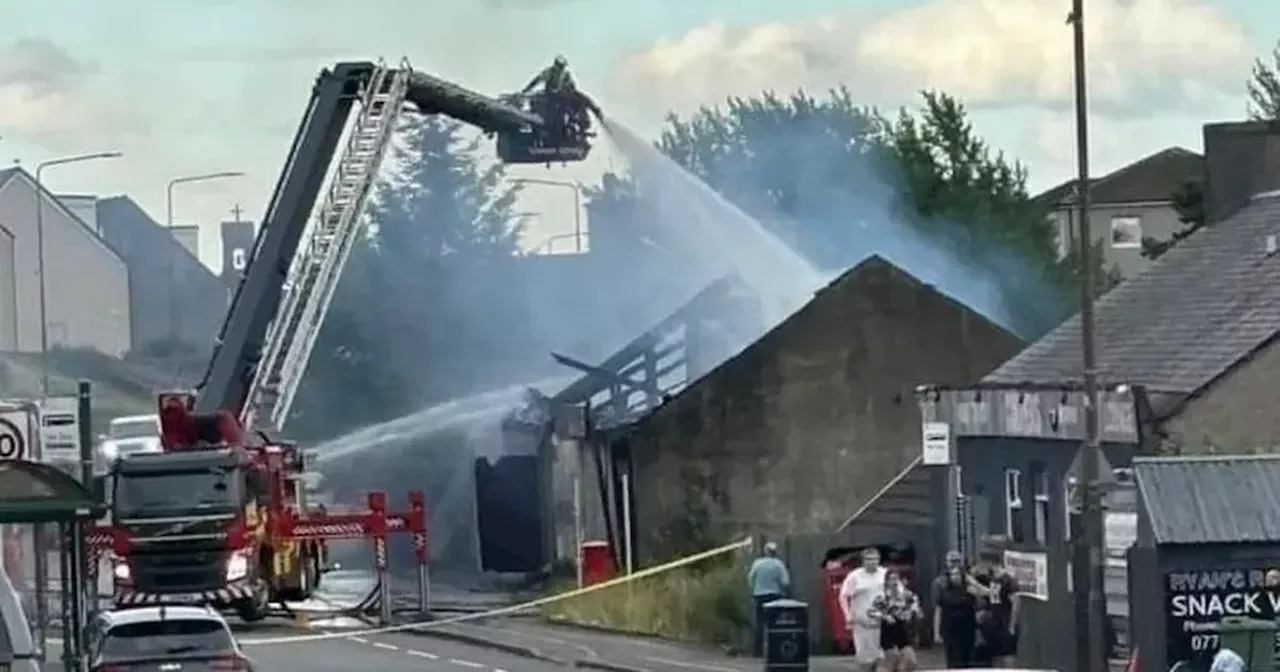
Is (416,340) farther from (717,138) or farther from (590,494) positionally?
(590,494)

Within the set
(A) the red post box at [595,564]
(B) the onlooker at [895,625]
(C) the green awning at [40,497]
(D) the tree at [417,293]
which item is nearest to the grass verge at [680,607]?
(A) the red post box at [595,564]

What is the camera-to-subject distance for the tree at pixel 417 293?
84.2 m

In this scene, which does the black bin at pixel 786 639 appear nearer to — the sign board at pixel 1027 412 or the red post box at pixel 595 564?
the sign board at pixel 1027 412

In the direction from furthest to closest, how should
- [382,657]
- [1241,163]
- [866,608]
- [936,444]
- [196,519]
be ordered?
1. [1241,163]
2. [196,519]
3. [382,657]
4. [936,444]
5. [866,608]

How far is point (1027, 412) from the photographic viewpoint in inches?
1436

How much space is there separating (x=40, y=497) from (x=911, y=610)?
354 inches

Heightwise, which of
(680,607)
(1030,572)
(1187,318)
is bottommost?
(680,607)

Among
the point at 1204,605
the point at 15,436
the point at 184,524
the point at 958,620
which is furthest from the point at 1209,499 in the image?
the point at 184,524

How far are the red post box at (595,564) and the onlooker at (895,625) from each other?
55.4 ft

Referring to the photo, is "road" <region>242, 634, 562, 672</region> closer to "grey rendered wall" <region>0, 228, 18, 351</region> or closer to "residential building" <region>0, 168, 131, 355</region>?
"grey rendered wall" <region>0, 228, 18, 351</region>

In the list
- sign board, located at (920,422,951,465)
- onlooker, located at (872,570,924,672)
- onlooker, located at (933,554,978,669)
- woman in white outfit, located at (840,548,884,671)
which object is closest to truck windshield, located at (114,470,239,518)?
sign board, located at (920,422,951,465)

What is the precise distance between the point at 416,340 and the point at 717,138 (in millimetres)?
20641

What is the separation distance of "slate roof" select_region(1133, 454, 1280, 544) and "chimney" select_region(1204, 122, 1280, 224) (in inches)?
692

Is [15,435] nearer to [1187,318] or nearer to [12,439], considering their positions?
[12,439]
